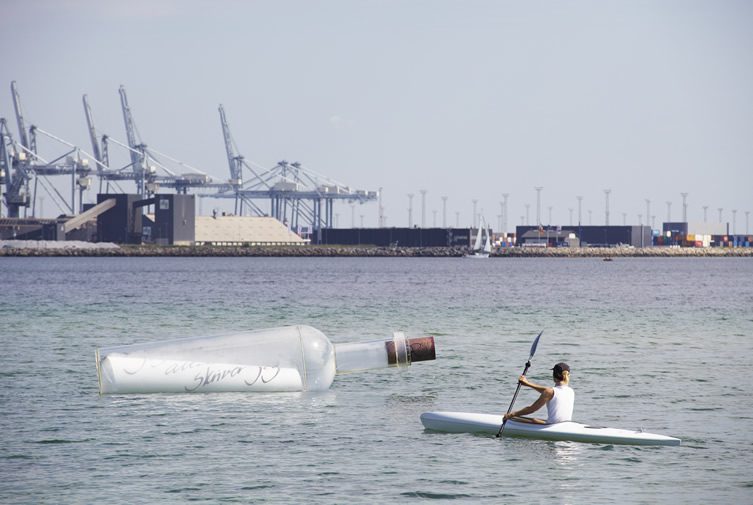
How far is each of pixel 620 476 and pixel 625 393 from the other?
963cm

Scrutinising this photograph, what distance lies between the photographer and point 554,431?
2017 cm

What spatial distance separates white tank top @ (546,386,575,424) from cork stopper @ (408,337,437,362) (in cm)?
367

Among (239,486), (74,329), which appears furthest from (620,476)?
(74,329)

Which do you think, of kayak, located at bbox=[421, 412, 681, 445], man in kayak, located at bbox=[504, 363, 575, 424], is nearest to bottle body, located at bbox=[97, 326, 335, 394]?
kayak, located at bbox=[421, 412, 681, 445]

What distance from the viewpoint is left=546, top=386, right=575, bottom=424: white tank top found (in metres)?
19.8

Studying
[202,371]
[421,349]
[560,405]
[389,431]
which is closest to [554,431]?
[560,405]

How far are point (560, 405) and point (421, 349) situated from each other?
414cm

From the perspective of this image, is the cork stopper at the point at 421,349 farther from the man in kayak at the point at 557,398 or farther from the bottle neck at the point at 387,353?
the man in kayak at the point at 557,398

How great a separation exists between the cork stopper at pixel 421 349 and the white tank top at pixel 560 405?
144 inches

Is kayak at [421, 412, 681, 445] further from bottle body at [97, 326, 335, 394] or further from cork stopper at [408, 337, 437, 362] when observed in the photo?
bottle body at [97, 326, 335, 394]

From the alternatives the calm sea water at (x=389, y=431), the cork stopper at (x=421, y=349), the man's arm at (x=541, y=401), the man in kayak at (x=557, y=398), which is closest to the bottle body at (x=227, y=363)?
the calm sea water at (x=389, y=431)

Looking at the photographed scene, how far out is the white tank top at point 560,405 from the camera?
19.8 m

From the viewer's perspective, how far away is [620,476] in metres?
18.0

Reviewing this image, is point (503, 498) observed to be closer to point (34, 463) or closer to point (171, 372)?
point (34, 463)
